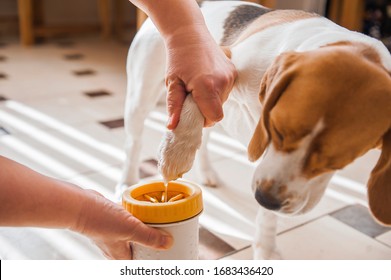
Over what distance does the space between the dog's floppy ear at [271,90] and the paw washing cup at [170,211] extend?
16 cm

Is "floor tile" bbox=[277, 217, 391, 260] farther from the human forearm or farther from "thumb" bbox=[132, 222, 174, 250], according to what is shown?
the human forearm

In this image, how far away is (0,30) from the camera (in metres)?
4.58

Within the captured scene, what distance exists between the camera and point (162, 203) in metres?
0.94

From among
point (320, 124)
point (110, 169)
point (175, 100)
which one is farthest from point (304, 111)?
point (110, 169)

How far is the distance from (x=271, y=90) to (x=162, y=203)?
0.31 metres

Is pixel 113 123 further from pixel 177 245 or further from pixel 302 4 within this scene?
pixel 302 4

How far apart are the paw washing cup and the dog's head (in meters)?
0.15

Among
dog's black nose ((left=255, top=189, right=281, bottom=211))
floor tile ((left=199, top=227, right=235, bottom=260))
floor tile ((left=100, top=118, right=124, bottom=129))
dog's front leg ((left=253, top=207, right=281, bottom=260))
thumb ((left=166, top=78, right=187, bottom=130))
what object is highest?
thumb ((left=166, top=78, right=187, bottom=130))

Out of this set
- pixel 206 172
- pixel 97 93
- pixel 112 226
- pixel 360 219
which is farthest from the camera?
pixel 97 93

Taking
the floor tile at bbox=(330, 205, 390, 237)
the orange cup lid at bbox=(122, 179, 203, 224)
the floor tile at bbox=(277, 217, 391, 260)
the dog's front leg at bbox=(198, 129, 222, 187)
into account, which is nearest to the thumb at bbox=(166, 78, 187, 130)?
the orange cup lid at bbox=(122, 179, 203, 224)

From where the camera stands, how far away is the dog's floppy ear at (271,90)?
2.80ft

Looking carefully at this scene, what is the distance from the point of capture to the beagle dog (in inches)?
31.4

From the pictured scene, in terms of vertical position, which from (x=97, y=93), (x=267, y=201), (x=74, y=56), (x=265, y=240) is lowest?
(x=74, y=56)

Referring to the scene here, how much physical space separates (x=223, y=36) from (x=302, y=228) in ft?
2.06
